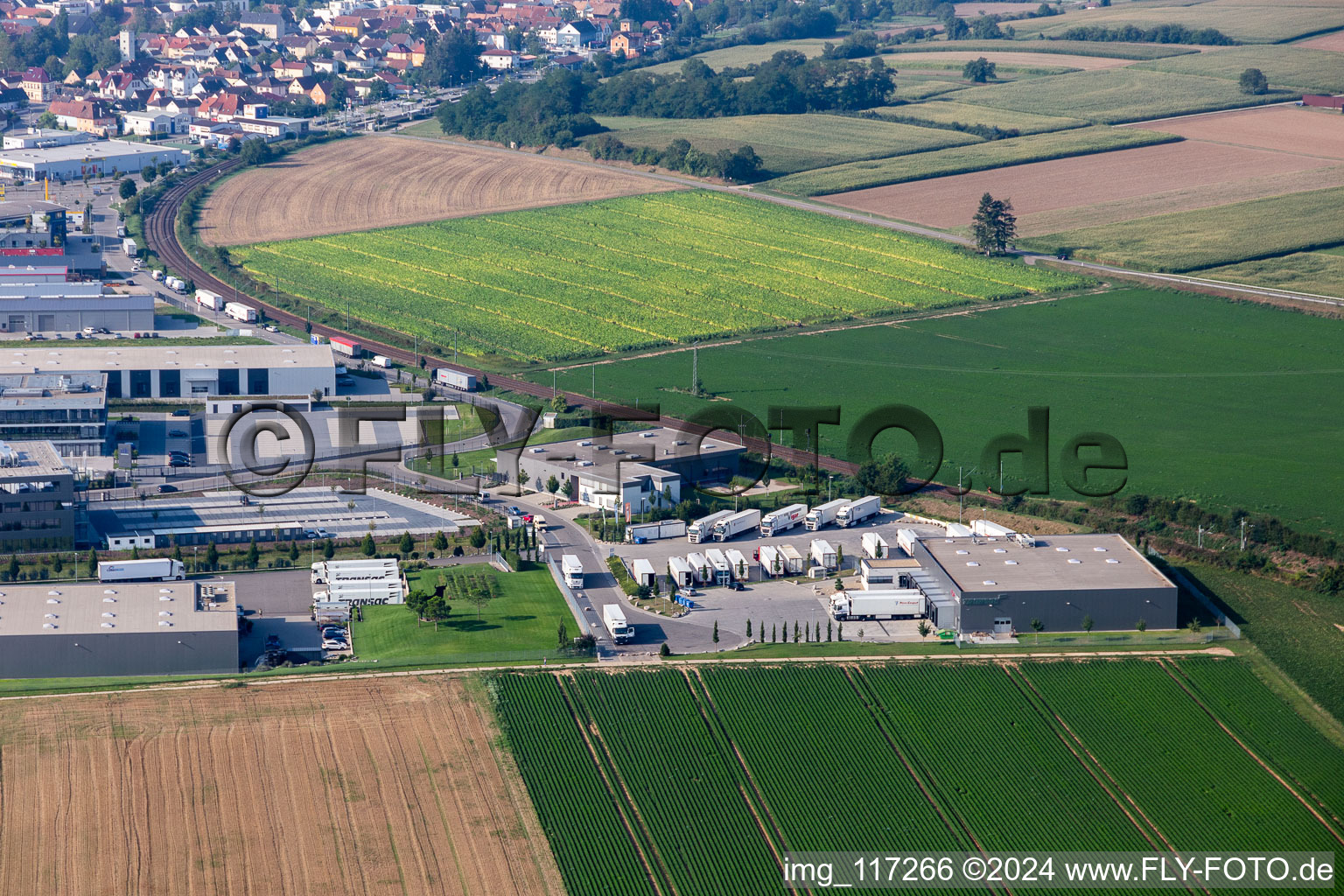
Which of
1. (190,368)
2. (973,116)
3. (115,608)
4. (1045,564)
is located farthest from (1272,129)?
(115,608)

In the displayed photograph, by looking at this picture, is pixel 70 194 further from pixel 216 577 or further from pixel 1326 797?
pixel 1326 797

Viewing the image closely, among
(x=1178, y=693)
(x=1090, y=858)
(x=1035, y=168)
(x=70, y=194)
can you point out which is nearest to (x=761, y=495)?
(x=1178, y=693)

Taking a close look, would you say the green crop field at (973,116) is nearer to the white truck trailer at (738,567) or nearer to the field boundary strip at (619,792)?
the white truck trailer at (738,567)

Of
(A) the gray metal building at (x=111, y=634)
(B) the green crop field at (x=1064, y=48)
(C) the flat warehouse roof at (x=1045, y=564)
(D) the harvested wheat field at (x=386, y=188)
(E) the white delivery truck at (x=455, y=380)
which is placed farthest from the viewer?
(B) the green crop field at (x=1064, y=48)

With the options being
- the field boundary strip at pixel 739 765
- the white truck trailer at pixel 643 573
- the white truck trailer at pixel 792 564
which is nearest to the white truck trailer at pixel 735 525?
the white truck trailer at pixel 792 564

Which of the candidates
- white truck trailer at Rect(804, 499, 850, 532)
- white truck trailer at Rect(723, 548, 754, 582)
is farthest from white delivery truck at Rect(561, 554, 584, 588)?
white truck trailer at Rect(804, 499, 850, 532)

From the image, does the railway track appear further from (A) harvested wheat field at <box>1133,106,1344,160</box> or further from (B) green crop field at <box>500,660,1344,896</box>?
(A) harvested wheat field at <box>1133,106,1344,160</box>
